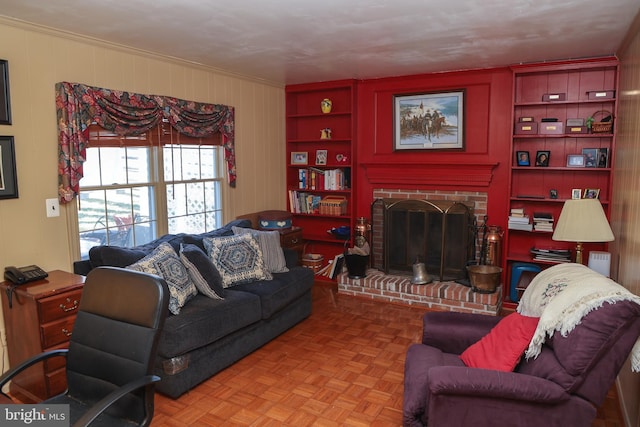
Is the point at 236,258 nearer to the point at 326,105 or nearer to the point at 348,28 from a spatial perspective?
the point at 348,28

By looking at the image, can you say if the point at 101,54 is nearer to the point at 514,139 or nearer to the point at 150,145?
the point at 150,145

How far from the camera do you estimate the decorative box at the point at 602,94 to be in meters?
4.04

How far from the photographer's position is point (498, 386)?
6.44 feet

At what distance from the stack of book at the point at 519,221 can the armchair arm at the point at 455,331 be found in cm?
197

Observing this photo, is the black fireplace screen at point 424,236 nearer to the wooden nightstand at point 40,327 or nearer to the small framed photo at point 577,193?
the small framed photo at point 577,193

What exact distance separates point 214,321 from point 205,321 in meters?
0.08

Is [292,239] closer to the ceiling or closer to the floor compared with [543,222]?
closer to the floor

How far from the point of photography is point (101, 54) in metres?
3.53

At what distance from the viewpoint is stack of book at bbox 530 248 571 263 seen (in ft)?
14.3

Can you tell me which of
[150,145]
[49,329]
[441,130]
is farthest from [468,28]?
[49,329]

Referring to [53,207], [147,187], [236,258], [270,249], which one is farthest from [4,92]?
[270,249]

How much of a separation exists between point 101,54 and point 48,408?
2658mm

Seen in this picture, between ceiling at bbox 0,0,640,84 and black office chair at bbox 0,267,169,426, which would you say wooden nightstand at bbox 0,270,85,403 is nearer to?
black office chair at bbox 0,267,169,426

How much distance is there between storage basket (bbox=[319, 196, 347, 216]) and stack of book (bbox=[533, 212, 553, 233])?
2.07 metres
